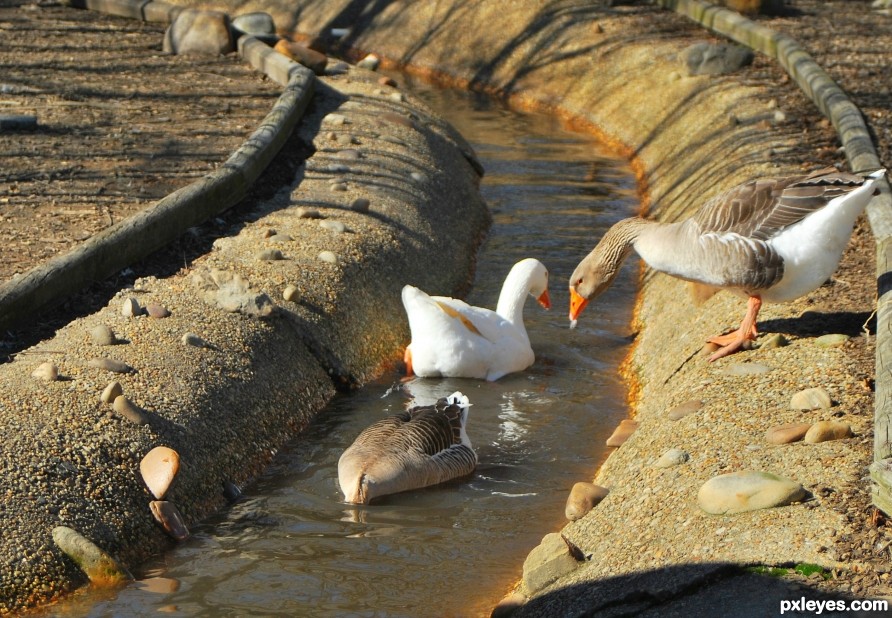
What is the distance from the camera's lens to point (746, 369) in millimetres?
6449

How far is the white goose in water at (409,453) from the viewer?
242 inches

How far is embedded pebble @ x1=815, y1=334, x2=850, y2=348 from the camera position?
640 centimetres

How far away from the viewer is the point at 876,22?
16.7 m

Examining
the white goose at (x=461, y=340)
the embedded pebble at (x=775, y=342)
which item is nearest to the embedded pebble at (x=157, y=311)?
the white goose at (x=461, y=340)

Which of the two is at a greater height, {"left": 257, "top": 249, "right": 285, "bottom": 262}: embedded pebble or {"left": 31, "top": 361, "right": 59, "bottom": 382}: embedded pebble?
{"left": 257, "top": 249, "right": 285, "bottom": 262}: embedded pebble

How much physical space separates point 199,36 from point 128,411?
9.28 metres

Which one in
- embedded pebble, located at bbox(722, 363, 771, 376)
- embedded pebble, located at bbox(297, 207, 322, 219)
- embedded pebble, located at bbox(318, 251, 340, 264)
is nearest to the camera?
embedded pebble, located at bbox(722, 363, 771, 376)

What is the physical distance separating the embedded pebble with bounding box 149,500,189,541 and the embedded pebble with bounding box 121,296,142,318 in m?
1.66

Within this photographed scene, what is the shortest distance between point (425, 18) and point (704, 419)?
45.3ft

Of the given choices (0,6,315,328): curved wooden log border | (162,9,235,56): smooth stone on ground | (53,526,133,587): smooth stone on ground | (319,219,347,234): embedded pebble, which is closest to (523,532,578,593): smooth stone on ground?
(53,526,133,587): smooth stone on ground

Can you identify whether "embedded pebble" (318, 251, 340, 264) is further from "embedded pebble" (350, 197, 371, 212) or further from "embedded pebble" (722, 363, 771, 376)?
"embedded pebble" (722, 363, 771, 376)

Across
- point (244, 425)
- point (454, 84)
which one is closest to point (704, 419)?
point (244, 425)

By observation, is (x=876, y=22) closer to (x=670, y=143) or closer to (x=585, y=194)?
(x=670, y=143)

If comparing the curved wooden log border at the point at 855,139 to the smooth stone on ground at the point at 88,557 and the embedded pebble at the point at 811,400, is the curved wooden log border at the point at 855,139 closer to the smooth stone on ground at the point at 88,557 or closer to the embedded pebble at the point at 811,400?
the embedded pebble at the point at 811,400
